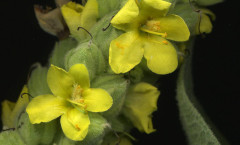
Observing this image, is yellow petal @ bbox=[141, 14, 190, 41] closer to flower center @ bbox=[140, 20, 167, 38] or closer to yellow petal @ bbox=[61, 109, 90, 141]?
flower center @ bbox=[140, 20, 167, 38]

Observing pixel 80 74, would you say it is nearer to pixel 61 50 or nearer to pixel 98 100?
pixel 98 100

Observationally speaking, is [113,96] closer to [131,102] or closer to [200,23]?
[131,102]

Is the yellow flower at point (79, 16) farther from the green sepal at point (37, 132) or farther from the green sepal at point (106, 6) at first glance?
the green sepal at point (37, 132)

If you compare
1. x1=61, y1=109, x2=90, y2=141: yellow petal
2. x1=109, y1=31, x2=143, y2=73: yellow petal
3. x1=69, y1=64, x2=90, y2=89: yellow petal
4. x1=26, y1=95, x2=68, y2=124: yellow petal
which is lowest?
x1=61, y1=109, x2=90, y2=141: yellow petal

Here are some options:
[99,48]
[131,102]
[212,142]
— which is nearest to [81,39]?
[99,48]

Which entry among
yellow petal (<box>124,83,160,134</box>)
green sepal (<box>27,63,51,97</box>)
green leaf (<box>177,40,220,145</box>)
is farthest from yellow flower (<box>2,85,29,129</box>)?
green leaf (<box>177,40,220,145</box>)

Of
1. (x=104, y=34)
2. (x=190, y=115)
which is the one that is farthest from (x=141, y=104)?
(x=104, y=34)
